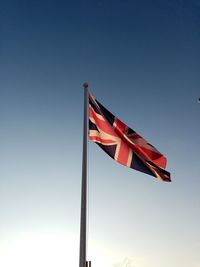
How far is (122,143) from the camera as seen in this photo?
14.0 meters

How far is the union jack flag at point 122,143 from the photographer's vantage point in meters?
13.4

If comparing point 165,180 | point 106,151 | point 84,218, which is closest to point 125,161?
point 106,151

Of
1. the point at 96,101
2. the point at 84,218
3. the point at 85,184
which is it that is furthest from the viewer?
the point at 96,101

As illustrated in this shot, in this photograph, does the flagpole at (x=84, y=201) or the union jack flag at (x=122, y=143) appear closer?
the flagpole at (x=84, y=201)

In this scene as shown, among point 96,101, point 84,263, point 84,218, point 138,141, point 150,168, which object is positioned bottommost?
point 84,263

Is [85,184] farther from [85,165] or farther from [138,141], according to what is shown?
[138,141]

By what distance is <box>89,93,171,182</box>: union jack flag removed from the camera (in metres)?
13.4

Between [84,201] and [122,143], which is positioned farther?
[122,143]

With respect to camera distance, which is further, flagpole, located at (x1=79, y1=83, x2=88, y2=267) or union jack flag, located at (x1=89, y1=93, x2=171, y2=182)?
union jack flag, located at (x1=89, y1=93, x2=171, y2=182)

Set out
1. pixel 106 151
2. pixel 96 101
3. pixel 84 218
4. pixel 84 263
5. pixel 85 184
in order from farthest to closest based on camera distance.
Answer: pixel 96 101 → pixel 106 151 → pixel 85 184 → pixel 84 218 → pixel 84 263

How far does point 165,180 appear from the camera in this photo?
13.9 m

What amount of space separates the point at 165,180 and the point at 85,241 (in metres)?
5.32

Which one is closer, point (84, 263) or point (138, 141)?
point (84, 263)

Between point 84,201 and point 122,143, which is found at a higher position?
point 122,143
